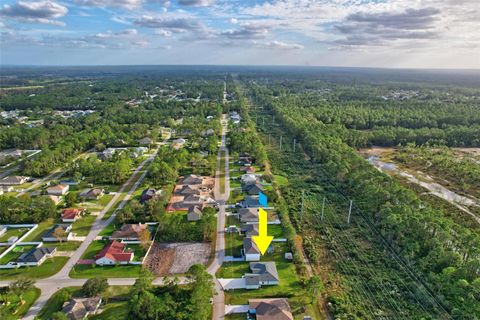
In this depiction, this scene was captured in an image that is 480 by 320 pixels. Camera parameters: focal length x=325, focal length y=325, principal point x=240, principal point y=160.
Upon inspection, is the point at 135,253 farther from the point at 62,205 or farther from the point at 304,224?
the point at 304,224

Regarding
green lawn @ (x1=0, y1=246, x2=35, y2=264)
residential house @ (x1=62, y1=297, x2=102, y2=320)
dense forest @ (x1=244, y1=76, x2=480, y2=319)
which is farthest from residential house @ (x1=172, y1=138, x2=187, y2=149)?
residential house @ (x1=62, y1=297, x2=102, y2=320)

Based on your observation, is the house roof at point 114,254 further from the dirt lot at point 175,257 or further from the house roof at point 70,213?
the house roof at point 70,213

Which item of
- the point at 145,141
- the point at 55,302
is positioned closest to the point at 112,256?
the point at 55,302

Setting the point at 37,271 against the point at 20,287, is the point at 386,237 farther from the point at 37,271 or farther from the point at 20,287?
the point at 37,271

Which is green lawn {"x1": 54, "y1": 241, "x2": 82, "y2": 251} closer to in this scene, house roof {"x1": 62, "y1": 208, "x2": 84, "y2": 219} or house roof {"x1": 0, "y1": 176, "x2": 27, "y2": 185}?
house roof {"x1": 62, "y1": 208, "x2": 84, "y2": 219}

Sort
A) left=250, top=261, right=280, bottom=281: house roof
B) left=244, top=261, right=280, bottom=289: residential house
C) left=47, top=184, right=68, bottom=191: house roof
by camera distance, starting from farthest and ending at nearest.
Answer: left=47, top=184, right=68, bottom=191: house roof < left=250, top=261, right=280, bottom=281: house roof < left=244, top=261, right=280, bottom=289: residential house

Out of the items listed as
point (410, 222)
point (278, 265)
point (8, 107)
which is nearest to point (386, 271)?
point (410, 222)
